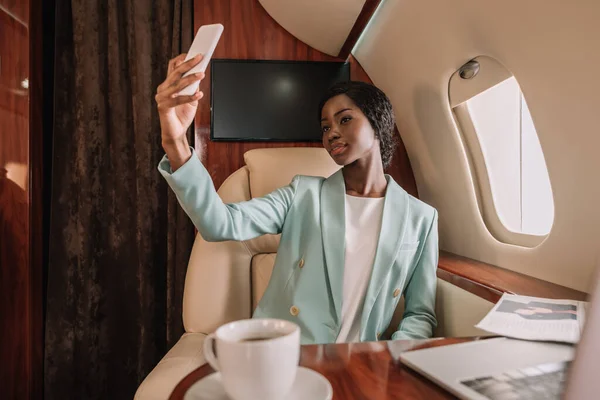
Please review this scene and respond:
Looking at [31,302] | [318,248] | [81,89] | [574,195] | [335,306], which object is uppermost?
[81,89]

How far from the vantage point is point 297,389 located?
1.43ft

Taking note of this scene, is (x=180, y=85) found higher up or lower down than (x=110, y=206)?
higher up

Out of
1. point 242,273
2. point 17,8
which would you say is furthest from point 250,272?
point 17,8

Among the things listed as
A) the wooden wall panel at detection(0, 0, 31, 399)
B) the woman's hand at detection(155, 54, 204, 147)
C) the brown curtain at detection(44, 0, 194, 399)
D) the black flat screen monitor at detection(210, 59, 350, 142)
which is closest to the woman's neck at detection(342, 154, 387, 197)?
the black flat screen monitor at detection(210, 59, 350, 142)

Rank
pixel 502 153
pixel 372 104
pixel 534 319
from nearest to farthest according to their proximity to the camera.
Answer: pixel 534 319 < pixel 372 104 < pixel 502 153

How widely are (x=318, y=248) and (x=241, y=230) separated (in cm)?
21

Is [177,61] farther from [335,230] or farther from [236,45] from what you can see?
[236,45]

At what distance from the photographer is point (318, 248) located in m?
1.14

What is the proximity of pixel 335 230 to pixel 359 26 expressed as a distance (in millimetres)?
760

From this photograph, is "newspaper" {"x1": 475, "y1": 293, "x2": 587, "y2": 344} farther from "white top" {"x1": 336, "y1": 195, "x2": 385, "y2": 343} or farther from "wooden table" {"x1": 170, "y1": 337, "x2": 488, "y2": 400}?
"white top" {"x1": 336, "y1": 195, "x2": 385, "y2": 343}

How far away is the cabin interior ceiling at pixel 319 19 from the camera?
1426 mm

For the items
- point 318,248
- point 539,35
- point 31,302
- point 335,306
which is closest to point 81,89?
point 31,302

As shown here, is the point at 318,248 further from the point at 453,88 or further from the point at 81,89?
the point at 81,89

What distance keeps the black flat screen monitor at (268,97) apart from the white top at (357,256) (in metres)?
0.58
